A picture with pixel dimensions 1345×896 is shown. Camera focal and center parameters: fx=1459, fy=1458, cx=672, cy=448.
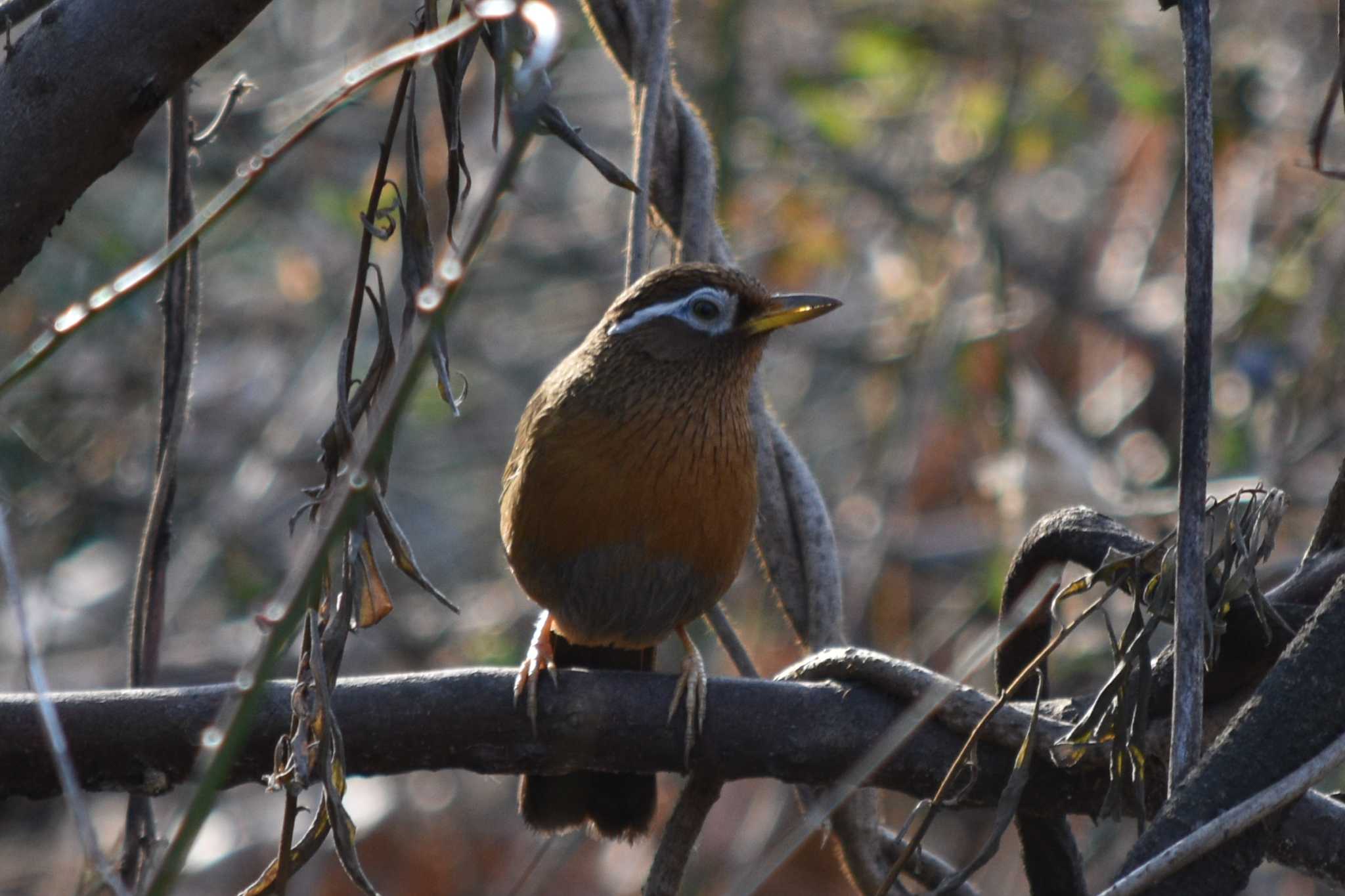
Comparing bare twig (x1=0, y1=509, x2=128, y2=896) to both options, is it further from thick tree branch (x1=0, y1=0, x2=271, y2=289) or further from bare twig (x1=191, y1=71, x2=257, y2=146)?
bare twig (x1=191, y1=71, x2=257, y2=146)

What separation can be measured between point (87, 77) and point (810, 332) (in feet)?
17.4

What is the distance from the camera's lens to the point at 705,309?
3.42 meters

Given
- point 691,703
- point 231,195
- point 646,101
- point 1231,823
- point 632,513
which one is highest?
point 646,101

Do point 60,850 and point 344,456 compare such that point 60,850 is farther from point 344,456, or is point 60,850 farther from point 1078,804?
point 1078,804

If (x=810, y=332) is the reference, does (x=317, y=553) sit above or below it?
below

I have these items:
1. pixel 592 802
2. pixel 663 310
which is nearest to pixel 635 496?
pixel 663 310

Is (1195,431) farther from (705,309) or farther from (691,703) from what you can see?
(705,309)

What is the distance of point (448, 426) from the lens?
25.1 ft

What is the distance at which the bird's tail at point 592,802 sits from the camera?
3277 millimetres

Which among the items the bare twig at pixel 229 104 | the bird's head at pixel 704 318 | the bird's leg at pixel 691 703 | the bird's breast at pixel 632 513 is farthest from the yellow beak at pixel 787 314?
the bare twig at pixel 229 104

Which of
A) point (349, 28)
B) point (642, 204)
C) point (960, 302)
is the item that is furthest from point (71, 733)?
point (349, 28)

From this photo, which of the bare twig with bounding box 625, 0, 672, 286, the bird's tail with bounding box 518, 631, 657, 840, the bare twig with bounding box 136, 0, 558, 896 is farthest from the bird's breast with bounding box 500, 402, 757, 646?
the bare twig with bounding box 136, 0, 558, 896

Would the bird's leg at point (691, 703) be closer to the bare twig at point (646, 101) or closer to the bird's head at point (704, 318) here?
the bare twig at point (646, 101)

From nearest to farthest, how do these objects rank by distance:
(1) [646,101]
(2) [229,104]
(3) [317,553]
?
(3) [317,553] < (2) [229,104] < (1) [646,101]
